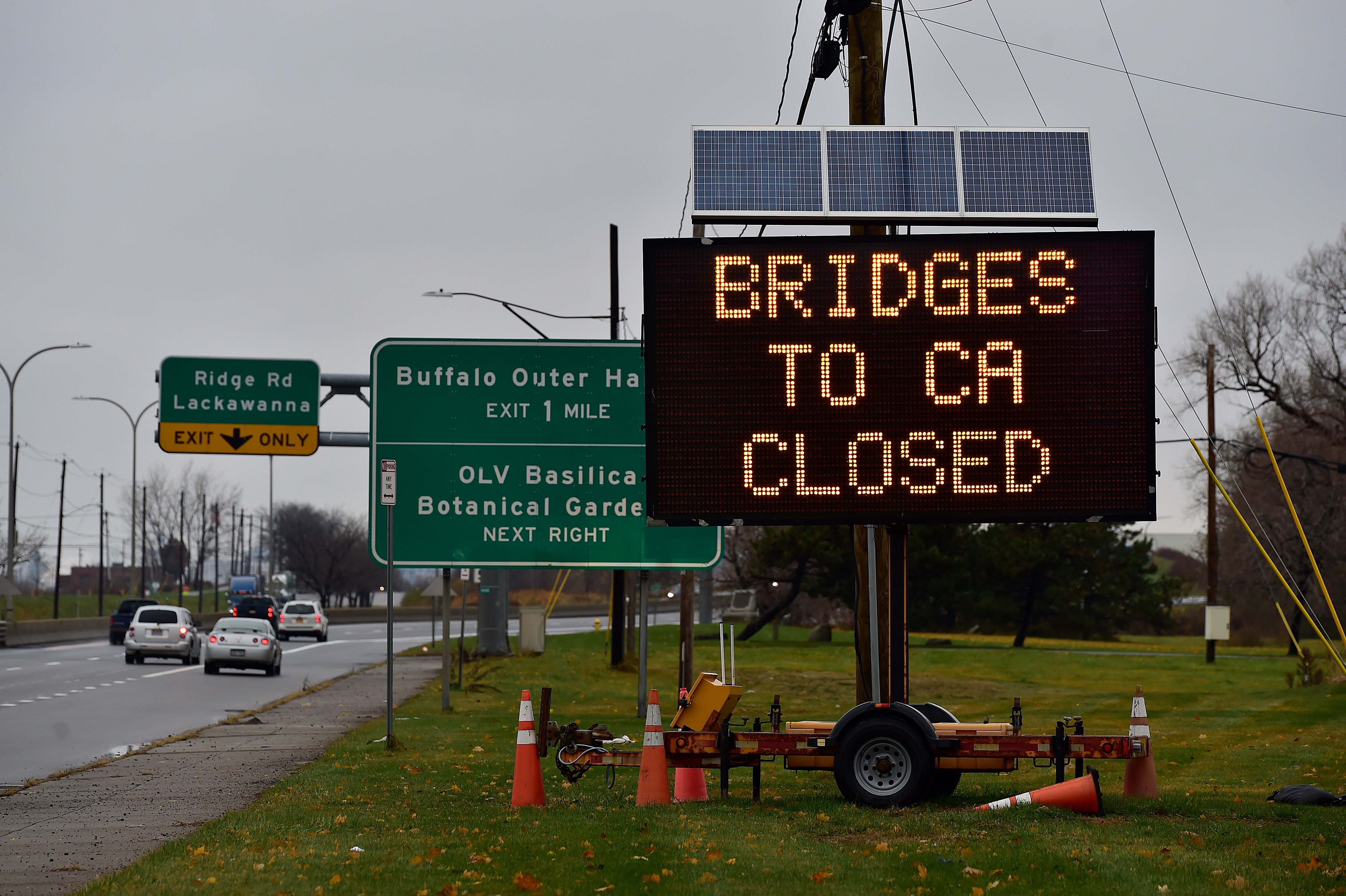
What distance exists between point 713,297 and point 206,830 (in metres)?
5.16

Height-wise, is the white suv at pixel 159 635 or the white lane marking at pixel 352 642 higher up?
the white suv at pixel 159 635

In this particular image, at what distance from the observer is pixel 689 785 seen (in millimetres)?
11883

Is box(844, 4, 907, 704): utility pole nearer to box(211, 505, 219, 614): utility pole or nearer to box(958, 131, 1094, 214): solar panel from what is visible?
box(958, 131, 1094, 214): solar panel

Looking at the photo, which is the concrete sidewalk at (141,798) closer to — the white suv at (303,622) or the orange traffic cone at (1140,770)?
the orange traffic cone at (1140,770)

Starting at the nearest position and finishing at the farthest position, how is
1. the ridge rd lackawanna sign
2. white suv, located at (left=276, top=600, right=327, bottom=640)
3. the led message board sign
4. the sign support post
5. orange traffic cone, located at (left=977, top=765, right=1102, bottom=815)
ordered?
orange traffic cone, located at (left=977, top=765, right=1102, bottom=815) → the led message board sign → the sign support post → the ridge rd lackawanna sign → white suv, located at (left=276, top=600, right=327, bottom=640)

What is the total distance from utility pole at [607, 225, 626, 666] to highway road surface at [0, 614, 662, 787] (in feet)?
22.9

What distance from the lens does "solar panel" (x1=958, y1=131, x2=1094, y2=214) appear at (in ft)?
37.7

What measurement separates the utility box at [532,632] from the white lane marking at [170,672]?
10655mm

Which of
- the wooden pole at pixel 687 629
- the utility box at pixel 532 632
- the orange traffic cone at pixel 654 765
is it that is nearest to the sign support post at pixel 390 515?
the orange traffic cone at pixel 654 765

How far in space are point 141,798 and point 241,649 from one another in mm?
23443

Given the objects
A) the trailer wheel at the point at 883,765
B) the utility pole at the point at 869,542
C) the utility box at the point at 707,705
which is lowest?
the trailer wheel at the point at 883,765

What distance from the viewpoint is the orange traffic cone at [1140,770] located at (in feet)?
35.8

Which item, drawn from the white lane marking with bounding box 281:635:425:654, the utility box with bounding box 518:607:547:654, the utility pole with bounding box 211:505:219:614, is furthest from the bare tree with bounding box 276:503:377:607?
the utility box with bounding box 518:607:547:654

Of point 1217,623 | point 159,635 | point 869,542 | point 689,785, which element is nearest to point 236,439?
point 159,635
